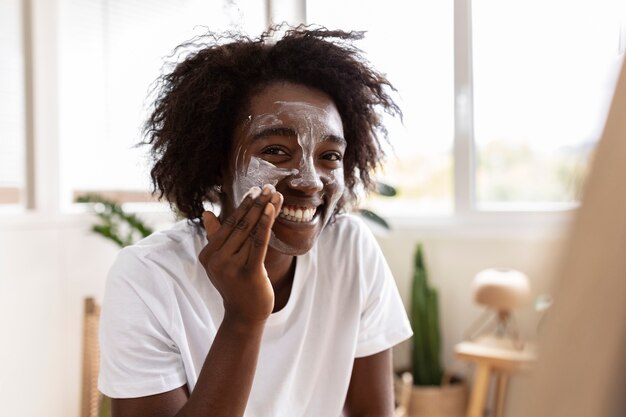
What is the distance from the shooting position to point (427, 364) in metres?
2.51

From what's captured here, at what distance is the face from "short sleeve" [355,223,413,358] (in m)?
0.17

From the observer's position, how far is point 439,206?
2.74 metres

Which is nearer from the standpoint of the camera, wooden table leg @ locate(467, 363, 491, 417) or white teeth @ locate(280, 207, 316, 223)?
white teeth @ locate(280, 207, 316, 223)

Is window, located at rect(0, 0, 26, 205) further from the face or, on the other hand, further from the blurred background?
the face

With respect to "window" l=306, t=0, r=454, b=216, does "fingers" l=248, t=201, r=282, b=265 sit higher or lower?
lower

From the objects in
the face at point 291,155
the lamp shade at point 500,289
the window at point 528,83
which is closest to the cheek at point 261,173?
the face at point 291,155

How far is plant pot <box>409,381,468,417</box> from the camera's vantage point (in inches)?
95.2

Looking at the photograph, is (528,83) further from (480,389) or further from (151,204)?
(151,204)

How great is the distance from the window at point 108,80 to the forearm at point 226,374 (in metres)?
1.35

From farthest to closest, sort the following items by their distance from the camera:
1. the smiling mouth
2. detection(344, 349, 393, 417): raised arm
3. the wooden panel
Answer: detection(344, 349, 393, 417): raised arm → the smiling mouth → the wooden panel

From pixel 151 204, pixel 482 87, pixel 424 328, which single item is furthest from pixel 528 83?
pixel 151 204

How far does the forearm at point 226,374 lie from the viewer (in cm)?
85

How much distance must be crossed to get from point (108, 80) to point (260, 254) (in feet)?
5.65

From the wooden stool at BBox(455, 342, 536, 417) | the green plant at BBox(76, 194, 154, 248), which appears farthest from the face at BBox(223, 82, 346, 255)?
the wooden stool at BBox(455, 342, 536, 417)
